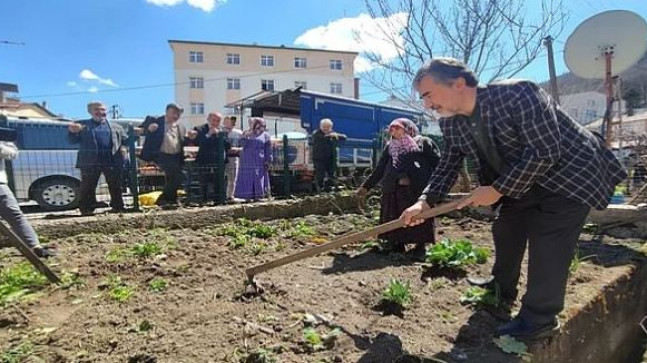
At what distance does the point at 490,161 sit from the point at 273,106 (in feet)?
37.2

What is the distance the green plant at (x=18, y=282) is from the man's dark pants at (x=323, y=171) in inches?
185

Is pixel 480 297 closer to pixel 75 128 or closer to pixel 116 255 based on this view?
pixel 116 255

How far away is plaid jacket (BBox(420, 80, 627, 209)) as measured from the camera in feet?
7.25

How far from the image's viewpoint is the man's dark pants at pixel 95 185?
5.59m

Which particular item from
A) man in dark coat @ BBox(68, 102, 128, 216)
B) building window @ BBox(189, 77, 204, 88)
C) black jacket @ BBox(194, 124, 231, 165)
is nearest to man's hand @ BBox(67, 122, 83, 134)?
man in dark coat @ BBox(68, 102, 128, 216)

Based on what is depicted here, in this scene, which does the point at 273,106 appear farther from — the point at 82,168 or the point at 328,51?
the point at 328,51

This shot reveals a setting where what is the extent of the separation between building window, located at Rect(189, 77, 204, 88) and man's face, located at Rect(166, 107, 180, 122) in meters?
39.0

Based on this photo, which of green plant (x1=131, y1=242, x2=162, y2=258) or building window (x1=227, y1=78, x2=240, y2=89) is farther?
building window (x1=227, y1=78, x2=240, y2=89)

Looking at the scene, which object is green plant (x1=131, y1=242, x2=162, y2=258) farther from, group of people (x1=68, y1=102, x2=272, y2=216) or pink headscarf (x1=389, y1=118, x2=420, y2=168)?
pink headscarf (x1=389, y1=118, x2=420, y2=168)

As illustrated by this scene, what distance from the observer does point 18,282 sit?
3307mm

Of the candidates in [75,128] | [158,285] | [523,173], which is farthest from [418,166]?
[75,128]

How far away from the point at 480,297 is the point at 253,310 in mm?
1496

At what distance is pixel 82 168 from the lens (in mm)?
5629

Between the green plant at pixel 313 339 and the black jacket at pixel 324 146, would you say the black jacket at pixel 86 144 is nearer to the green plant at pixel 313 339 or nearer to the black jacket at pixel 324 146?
the black jacket at pixel 324 146
